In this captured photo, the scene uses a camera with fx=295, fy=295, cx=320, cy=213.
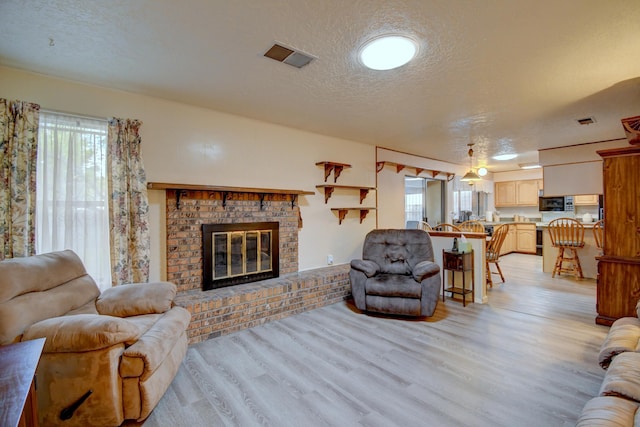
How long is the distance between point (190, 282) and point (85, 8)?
251 centimetres

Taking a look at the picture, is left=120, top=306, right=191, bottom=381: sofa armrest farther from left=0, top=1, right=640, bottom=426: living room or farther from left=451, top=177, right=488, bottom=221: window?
left=451, top=177, right=488, bottom=221: window

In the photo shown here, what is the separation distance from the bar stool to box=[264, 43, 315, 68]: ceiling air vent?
5.55m

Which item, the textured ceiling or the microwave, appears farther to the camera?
the microwave

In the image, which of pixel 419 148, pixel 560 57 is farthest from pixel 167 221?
pixel 419 148

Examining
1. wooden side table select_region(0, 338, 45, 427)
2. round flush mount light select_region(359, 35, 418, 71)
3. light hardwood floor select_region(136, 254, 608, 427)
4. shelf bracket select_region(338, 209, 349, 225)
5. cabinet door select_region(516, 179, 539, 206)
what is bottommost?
light hardwood floor select_region(136, 254, 608, 427)

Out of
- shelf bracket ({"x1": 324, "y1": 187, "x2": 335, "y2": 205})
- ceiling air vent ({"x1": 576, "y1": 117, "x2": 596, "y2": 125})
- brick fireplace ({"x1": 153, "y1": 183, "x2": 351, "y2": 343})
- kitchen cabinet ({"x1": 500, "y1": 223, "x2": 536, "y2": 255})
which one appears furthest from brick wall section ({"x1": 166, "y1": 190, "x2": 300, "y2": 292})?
kitchen cabinet ({"x1": 500, "y1": 223, "x2": 536, "y2": 255})

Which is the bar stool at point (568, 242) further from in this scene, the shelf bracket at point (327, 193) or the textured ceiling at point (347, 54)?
the shelf bracket at point (327, 193)

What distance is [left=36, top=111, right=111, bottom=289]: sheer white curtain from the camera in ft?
8.38

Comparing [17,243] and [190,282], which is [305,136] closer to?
[190,282]

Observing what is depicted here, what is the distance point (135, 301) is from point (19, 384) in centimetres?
135

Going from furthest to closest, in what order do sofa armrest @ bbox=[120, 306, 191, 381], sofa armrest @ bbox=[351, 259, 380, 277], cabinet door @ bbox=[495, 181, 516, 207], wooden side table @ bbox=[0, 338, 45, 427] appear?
cabinet door @ bbox=[495, 181, 516, 207] < sofa armrest @ bbox=[351, 259, 380, 277] < sofa armrest @ bbox=[120, 306, 191, 381] < wooden side table @ bbox=[0, 338, 45, 427]

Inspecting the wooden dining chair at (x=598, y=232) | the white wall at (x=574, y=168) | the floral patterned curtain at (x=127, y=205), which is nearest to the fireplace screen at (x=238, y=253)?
the floral patterned curtain at (x=127, y=205)

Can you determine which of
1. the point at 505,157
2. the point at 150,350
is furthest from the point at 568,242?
the point at 150,350

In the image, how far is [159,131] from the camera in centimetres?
313
